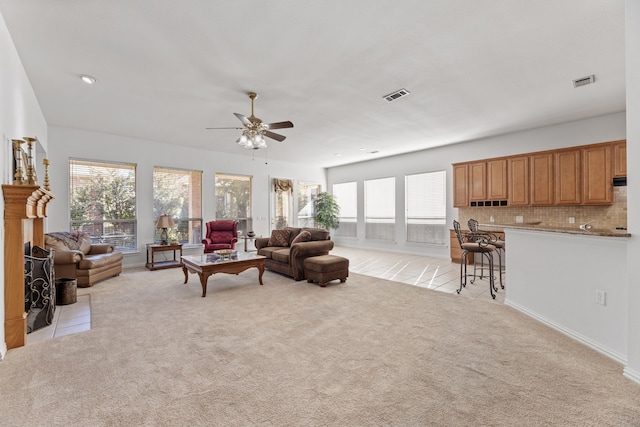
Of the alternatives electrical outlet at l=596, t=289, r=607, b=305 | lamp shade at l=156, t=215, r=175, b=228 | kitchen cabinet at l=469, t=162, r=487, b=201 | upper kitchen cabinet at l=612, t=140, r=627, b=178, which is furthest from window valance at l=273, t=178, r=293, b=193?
electrical outlet at l=596, t=289, r=607, b=305

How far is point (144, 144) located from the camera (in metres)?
6.64

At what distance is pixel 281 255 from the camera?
5.30 metres

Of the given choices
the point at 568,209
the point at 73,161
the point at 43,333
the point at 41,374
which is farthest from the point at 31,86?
the point at 568,209

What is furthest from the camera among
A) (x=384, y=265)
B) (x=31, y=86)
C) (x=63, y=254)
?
(x=384, y=265)

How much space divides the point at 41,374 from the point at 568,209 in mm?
7936

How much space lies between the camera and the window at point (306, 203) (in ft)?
32.7

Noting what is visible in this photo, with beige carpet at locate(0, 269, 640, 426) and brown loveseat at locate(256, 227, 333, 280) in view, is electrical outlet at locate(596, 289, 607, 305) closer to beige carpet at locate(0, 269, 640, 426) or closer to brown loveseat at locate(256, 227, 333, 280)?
beige carpet at locate(0, 269, 640, 426)

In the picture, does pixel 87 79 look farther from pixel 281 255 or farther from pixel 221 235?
pixel 221 235

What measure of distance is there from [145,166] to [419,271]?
663cm

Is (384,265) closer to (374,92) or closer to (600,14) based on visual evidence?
(374,92)

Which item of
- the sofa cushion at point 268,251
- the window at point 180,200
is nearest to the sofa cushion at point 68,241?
the window at point 180,200

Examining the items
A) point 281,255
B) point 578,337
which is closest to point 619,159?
point 578,337

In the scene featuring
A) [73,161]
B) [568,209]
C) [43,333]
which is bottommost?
[43,333]

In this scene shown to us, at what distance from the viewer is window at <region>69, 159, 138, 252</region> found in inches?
233
